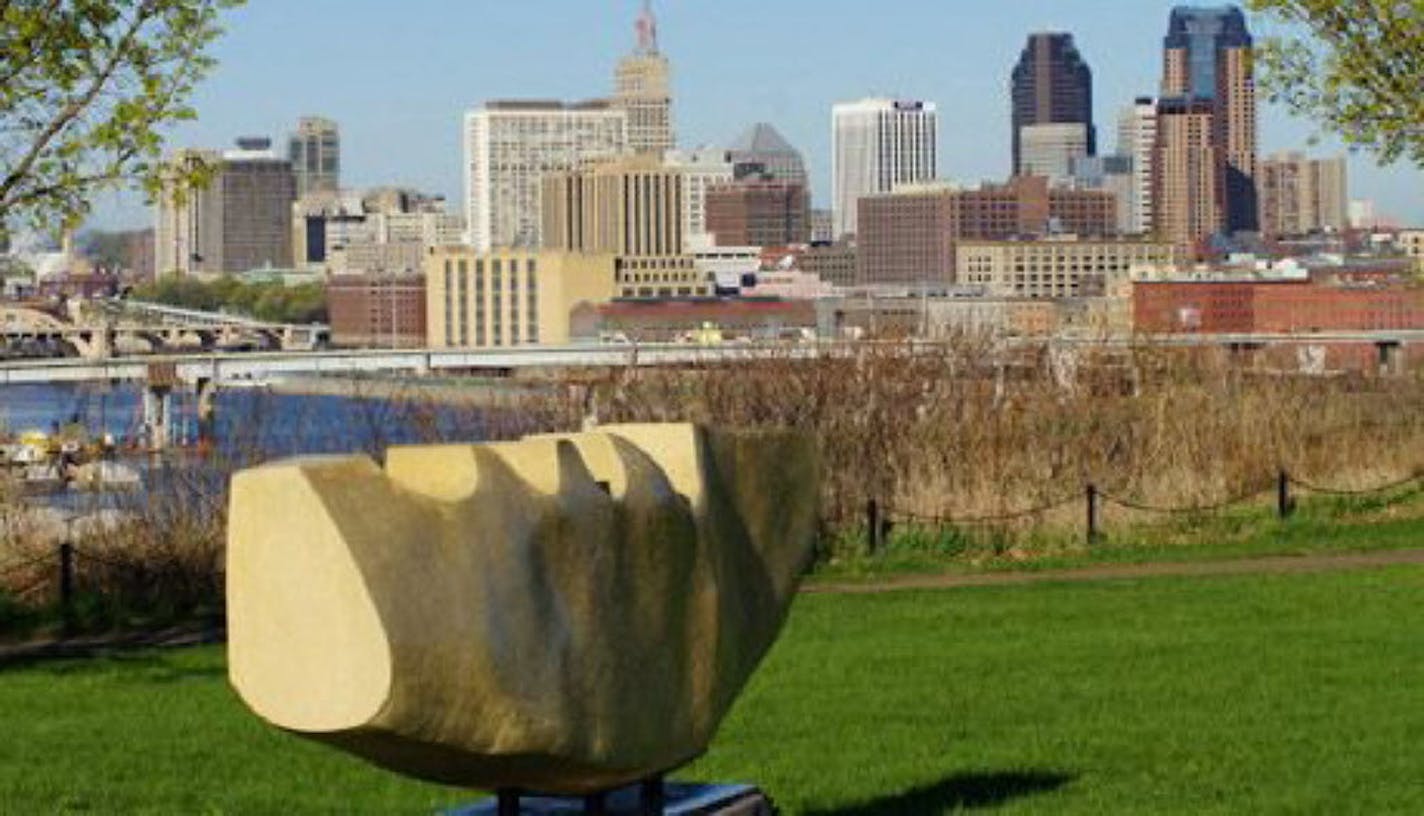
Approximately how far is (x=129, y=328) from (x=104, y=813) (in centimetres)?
12013

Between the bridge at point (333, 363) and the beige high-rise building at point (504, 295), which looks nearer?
the bridge at point (333, 363)

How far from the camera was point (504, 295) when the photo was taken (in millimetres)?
193375

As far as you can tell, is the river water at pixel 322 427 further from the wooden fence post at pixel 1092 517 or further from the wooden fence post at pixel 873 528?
the wooden fence post at pixel 1092 517

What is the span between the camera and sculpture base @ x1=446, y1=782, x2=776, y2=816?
8969mm

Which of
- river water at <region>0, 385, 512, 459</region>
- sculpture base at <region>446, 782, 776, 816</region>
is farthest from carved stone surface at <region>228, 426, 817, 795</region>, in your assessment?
river water at <region>0, 385, 512, 459</region>

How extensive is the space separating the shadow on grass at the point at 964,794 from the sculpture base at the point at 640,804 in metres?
1.44

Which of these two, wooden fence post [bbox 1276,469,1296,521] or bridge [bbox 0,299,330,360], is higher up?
bridge [bbox 0,299,330,360]

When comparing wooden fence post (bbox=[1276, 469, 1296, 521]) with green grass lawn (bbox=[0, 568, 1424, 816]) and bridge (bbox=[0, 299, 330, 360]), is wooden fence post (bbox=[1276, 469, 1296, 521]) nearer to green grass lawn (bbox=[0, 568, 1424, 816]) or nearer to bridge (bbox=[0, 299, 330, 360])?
green grass lawn (bbox=[0, 568, 1424, 816])

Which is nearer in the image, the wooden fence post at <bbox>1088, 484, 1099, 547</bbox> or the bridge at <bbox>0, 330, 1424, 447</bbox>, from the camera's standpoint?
the wooden fence post at <bbox>1088, 484, 1099, 547</bbox>

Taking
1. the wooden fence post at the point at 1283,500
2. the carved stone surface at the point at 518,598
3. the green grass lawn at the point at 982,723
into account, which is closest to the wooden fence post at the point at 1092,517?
the wooden fence post at the point at 1283,500

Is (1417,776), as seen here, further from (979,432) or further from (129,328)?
(129,328)

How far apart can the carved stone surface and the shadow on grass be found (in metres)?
1.60

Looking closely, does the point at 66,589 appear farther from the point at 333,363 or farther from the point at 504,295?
the point at 504,295

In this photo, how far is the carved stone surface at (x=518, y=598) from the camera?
7.70 m
